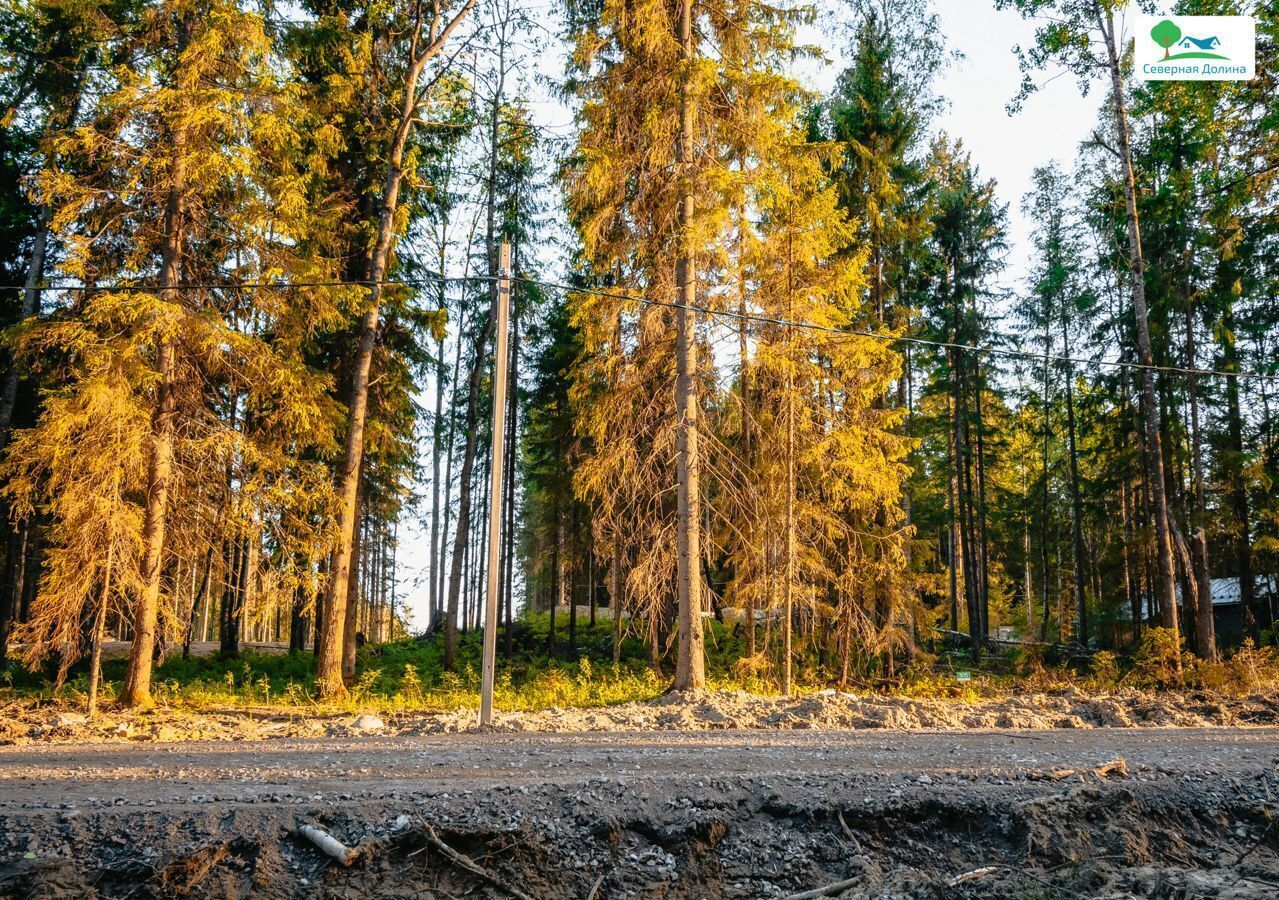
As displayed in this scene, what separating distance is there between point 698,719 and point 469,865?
552cm

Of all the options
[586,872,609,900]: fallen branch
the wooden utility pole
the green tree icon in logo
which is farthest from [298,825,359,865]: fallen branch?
the green tree icon in logo

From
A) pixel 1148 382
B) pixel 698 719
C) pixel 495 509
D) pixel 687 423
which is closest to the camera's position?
pixel 698 719

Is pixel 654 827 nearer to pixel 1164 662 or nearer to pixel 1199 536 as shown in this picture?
pixel 1164 662

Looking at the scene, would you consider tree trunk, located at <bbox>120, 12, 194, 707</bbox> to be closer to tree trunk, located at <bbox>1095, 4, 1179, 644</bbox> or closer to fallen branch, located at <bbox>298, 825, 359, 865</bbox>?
fallen branch, located at <bbox>298, 825, 359, 865</bbox>

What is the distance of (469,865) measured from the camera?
14.2 feet

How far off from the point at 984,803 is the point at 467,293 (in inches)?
809

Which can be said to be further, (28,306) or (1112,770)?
(28,306)

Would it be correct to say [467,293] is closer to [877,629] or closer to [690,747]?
[877,629]

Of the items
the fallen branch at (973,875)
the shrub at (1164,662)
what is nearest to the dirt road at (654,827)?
the fallen branch at (973,875)

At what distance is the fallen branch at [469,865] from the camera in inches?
167

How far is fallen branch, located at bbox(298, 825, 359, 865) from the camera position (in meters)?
4.30

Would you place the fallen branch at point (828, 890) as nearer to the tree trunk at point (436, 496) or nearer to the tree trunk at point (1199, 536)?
the tree trunk at point (1199, 536)

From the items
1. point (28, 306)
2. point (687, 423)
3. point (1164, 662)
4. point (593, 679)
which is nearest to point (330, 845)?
point (687, 423)

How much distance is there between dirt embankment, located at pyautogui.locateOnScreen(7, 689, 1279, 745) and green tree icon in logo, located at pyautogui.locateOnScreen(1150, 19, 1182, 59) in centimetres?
1276
